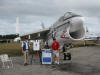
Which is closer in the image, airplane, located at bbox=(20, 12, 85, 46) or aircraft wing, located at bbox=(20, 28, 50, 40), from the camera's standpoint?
airplane, located at bbox=(20, 12, 85, 46)

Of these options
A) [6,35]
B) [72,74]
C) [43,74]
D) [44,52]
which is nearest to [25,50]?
[44,52]

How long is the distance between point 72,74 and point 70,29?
14.5 ft

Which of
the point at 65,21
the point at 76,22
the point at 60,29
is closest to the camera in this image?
the point at 76,22

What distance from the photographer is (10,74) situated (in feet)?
26.5

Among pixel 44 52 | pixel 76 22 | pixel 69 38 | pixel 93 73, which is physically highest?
pixel 76 22

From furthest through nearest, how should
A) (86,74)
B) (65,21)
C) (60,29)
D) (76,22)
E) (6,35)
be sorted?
(6,35), (60,29), (65,21), (76,22), (86,74)

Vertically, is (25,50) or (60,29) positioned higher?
(60,29)

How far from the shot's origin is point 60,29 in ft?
42.2

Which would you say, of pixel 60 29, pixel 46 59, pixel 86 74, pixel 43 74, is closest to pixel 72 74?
pixel 86 74

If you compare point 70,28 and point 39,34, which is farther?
point 39,34

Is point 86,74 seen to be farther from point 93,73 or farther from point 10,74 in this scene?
point 10,74

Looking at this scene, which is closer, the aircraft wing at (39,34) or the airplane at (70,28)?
the airplane at (70,28)

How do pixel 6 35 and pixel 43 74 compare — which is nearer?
pixel 43 74

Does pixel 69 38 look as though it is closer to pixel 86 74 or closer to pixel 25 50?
pixel 25 50
